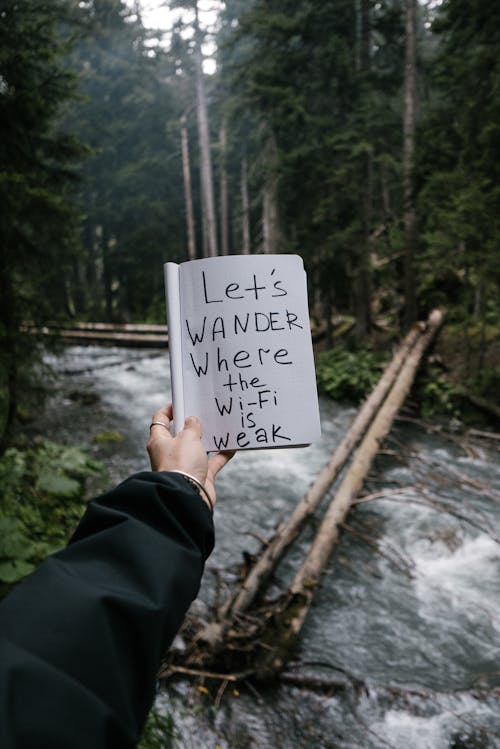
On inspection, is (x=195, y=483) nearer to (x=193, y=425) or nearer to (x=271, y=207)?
(x=193, y=425)

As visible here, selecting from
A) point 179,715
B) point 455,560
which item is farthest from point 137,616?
point 455,560

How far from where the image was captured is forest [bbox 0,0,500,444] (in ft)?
19.1

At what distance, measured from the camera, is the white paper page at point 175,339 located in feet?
5.34

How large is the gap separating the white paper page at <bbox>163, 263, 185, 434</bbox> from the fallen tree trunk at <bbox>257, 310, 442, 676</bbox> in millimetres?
2717

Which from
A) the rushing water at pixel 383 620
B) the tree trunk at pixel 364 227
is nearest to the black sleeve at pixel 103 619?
the rushing water at pixel 383 620

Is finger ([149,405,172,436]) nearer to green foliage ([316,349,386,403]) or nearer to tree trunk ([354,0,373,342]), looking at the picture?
green foliage ([316,349,386,403])

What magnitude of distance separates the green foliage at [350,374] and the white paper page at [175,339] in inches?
401

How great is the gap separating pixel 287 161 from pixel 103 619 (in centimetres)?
1550

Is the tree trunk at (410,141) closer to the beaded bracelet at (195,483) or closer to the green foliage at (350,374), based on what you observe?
the green foliage at (350,374)

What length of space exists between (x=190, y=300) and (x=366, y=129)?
1341 cm

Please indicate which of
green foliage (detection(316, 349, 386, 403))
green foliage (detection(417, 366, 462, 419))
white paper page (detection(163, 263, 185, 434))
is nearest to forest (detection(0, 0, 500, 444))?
green foliage (detection(417, 366, 462, 419))

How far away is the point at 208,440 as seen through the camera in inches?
64.5

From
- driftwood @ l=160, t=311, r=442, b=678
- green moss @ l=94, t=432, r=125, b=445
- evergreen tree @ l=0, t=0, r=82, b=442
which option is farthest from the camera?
green moss @ l=94, t=432, r=125, b=445

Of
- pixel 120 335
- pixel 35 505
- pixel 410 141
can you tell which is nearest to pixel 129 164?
pixel 120 335
